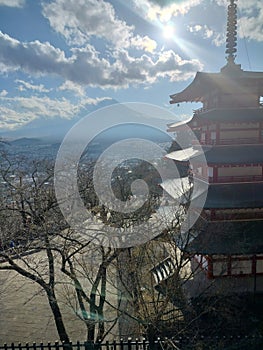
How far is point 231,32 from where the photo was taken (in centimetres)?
1177

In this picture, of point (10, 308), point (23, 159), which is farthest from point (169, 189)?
point (10, 308)

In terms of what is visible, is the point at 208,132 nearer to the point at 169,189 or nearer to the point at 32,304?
the point at 169,189

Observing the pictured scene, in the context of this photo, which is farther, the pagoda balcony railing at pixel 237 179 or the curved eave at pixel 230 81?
the pagoda balcony railing at pixel 237 179

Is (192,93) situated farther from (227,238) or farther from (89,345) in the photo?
(89,345)

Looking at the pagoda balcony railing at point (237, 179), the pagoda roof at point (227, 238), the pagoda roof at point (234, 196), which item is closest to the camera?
the pagoda roof at point (227, 238)

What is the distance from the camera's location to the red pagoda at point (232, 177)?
33.6 ft

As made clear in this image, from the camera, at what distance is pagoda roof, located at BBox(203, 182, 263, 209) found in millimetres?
10141

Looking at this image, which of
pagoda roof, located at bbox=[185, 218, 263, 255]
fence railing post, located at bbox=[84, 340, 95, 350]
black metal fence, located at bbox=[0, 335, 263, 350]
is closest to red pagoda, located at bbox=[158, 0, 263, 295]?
pagoda roof, located at bbox=[185, 218, 263, 255]

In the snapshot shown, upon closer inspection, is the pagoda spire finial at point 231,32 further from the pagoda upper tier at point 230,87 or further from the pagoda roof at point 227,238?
the pagoda roof at point 227,238

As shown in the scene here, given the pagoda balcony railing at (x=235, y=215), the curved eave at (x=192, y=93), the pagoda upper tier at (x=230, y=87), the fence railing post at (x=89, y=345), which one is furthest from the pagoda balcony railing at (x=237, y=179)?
the fence railing post at (x=89, y=345)

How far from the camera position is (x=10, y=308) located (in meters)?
10.1

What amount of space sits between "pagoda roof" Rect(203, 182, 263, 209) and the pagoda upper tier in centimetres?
333

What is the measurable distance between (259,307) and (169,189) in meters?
6.98

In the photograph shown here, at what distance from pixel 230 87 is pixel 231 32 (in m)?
2.90
